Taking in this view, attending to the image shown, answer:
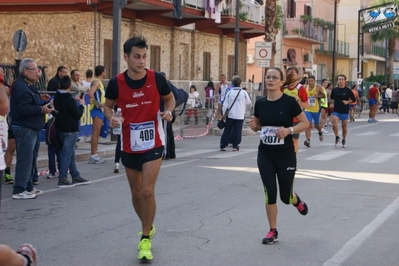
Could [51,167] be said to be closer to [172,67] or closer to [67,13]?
[67,13]

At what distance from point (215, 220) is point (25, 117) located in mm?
3321

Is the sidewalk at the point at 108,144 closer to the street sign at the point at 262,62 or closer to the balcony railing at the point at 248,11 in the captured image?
the street sign at the point at 262,62

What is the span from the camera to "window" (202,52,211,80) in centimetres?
3588

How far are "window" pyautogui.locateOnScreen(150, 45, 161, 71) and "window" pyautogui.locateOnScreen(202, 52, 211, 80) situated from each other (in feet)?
14.6

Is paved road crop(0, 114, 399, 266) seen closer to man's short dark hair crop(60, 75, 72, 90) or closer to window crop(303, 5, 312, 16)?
man's short dark hair crop(60, 75, 72, 90)

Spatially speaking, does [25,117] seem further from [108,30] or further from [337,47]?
[337,47]

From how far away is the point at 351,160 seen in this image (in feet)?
52.5

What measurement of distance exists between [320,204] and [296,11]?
44.8 m

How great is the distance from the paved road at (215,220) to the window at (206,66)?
2128 cm

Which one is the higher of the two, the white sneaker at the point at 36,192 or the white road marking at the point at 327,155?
the white road marking at the point at 327,155

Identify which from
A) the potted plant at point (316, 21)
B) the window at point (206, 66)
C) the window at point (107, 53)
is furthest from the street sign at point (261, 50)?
the potted plant at point (316, 21)

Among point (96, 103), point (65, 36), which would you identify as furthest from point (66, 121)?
point (65, 36)

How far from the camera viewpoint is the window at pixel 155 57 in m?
31.1

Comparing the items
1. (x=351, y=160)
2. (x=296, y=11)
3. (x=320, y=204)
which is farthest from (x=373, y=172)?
(x=296, y=11)
